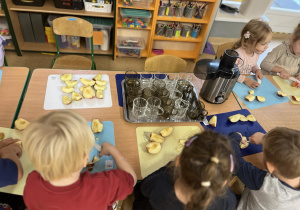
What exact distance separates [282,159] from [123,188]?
70 centimetres

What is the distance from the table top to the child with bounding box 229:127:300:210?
466 mm

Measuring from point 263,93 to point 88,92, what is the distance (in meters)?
1.35

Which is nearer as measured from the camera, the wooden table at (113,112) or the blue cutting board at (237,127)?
the wooden table at (113,112)

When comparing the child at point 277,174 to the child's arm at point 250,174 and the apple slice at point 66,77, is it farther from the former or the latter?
the apple slice at point 66,77

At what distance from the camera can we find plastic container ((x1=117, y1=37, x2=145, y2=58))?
9.64ft

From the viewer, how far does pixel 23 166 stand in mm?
1002

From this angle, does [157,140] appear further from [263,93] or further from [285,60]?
[285,60]

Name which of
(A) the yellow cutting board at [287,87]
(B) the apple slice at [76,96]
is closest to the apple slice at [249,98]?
(A) the yellow cutting board at [287,87]

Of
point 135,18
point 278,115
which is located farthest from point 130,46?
point 278,115

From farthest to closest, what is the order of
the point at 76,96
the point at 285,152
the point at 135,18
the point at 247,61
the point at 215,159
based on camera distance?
the point at 135,18
the point at 247,61
the point at 76,96
the point at 285,152
the point at 215,159

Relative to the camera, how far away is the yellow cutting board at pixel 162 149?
1.10 metres

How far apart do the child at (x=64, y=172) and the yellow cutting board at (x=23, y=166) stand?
162 millimetres

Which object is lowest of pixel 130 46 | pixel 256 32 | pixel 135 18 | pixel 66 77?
pixel 130 46

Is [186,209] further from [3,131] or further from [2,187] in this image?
[3,131]
